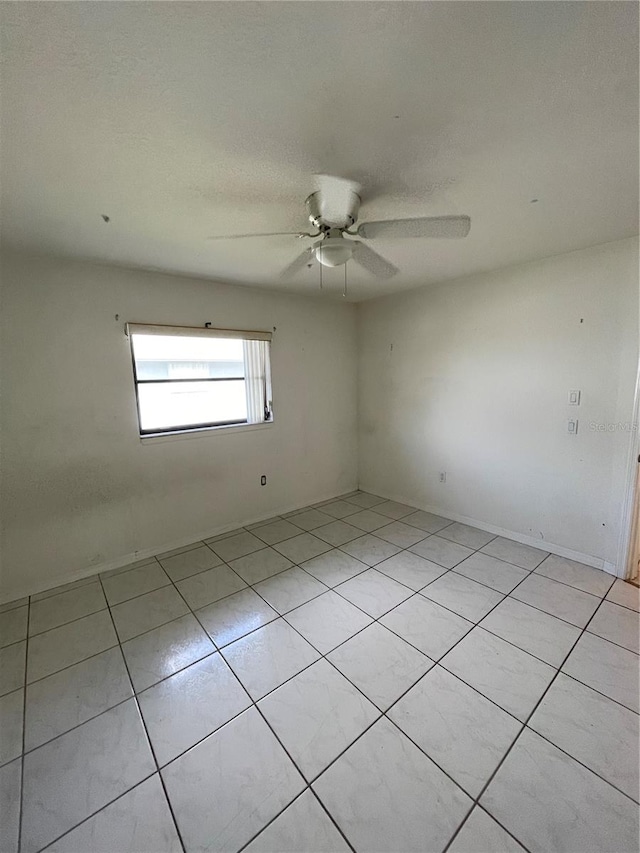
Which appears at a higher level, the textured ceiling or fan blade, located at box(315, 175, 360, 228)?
the textured ceiling

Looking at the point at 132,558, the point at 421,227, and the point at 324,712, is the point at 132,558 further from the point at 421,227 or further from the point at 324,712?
the point at 421,227

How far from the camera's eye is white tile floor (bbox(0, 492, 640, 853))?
1.14 m

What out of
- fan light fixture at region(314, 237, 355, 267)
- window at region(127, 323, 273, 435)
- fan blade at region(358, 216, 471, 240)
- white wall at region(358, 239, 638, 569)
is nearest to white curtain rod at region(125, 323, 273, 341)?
window at region(127, 323, 273, 435)

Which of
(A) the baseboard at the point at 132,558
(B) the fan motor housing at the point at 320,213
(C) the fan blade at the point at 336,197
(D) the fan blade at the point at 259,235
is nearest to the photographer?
(C) the fan blade at the point at 336,197

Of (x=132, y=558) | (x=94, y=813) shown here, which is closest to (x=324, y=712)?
(x=94, y=813)

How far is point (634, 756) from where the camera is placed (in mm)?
1317

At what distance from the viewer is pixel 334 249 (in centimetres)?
166

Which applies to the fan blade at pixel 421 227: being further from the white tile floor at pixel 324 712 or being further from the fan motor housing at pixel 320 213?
the white tile floor at pixel 324 712

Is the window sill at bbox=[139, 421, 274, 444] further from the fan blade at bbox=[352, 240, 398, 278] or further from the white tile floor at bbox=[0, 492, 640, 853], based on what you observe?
the fan blade at bbox=[352, 240, 398, 278]

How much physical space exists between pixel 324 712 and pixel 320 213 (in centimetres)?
235

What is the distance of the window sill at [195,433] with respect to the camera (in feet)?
9.39

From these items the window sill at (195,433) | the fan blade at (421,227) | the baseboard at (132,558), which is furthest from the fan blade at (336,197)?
the baseboard at (132,558)

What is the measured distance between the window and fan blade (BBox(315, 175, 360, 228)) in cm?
166

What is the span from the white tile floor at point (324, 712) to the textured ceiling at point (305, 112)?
2.35 m
